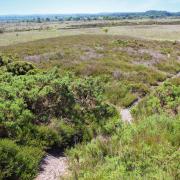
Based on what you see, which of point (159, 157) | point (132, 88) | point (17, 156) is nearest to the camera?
point (159, 157)

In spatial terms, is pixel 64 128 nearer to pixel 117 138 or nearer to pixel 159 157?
pixel 117 138

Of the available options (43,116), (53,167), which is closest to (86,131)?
(43,116)

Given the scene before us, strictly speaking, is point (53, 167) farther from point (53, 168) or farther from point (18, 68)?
point (18, 68)

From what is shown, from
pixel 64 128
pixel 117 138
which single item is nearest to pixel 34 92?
pixel 64 128

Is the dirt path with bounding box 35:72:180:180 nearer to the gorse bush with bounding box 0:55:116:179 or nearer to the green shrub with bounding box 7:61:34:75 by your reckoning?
the gorse bush with bounding box 0:55:116:179

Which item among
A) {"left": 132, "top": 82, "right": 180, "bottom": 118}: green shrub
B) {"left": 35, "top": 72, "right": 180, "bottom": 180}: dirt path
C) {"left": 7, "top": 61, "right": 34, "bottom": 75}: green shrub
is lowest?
{"left": 35, "top": 72, "right": 180, "bottom": 180}: dirt path

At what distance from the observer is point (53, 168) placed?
9164mm

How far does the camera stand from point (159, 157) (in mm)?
7883

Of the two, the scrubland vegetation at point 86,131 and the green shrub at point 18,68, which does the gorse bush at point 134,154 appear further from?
the green shrub at point 18,68

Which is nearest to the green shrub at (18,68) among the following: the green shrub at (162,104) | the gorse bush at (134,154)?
the green shrub at (162,104)

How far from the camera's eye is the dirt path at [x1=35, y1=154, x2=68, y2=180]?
859 centimetres

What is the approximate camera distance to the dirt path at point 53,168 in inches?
338

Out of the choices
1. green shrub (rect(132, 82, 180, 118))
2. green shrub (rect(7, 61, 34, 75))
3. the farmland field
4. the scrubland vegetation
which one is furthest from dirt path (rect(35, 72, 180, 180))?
the farmland field

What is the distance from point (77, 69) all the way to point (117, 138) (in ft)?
51.2
